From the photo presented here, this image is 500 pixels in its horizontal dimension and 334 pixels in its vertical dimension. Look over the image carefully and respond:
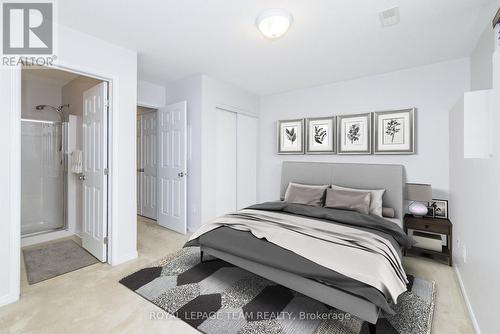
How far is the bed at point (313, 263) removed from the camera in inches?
59.7

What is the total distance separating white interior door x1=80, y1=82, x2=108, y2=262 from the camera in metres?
2.70

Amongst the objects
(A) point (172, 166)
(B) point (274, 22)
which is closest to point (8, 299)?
(A) point (172, 166)

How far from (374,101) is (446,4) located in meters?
1.67

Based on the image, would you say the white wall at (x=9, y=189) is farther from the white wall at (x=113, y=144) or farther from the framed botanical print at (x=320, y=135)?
the framed botanical print at (x=320, y=135)

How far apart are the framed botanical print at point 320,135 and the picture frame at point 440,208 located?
1.50 m

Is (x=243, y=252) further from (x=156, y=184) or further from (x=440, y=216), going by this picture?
(x=156, y=184)

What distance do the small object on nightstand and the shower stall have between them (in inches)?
199

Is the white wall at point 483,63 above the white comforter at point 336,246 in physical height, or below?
above

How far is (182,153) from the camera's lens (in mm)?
3705

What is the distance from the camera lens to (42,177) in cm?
359

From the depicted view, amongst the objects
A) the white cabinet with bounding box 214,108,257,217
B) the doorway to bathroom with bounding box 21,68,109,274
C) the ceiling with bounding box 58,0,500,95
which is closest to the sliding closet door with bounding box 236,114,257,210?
the white cabinet with bounding box 214,108,257,217

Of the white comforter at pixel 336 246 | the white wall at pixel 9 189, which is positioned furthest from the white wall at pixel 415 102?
the white wall at pixel 9 189

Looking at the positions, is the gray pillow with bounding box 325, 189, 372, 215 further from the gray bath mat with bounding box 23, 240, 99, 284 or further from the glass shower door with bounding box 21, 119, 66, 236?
the glass shower door with bounding box 21, 119, 66, 236

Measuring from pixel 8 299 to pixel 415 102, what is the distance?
16.0 ft
